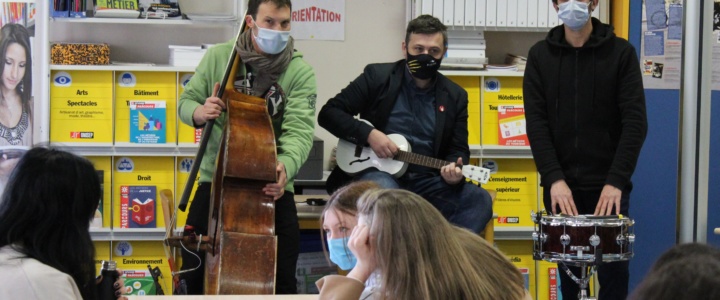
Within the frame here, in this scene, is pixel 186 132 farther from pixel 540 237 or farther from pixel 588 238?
pixel 588 238

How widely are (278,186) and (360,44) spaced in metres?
2.35

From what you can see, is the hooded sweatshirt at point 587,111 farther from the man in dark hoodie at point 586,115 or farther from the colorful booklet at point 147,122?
the colorful booklet at point 147,122

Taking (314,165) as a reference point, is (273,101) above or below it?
above

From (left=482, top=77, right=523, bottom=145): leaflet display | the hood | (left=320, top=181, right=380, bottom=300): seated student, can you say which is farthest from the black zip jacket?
(left=320, top=181, right=380, bottom=300): seated student

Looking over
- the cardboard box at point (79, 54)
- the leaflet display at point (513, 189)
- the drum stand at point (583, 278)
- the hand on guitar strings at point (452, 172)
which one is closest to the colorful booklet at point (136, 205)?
the cardboard box at point (79, 54)

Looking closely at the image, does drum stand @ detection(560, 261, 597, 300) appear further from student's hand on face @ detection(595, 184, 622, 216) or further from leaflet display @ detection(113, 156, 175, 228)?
leaflet display @ detection(113, 156, 175, 228)

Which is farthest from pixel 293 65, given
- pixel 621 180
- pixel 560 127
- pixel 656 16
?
pixel 656 16

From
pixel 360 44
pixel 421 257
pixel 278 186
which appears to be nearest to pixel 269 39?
pixel 278 186

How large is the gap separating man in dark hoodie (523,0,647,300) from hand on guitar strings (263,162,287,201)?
1051mm

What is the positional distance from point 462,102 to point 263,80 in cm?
101

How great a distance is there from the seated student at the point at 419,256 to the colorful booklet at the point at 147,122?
3.26 metres

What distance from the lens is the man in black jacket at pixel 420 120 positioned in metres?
4.39

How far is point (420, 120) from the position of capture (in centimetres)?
447

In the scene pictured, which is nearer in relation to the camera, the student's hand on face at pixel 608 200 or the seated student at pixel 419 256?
the seated student at pixel 419 256
